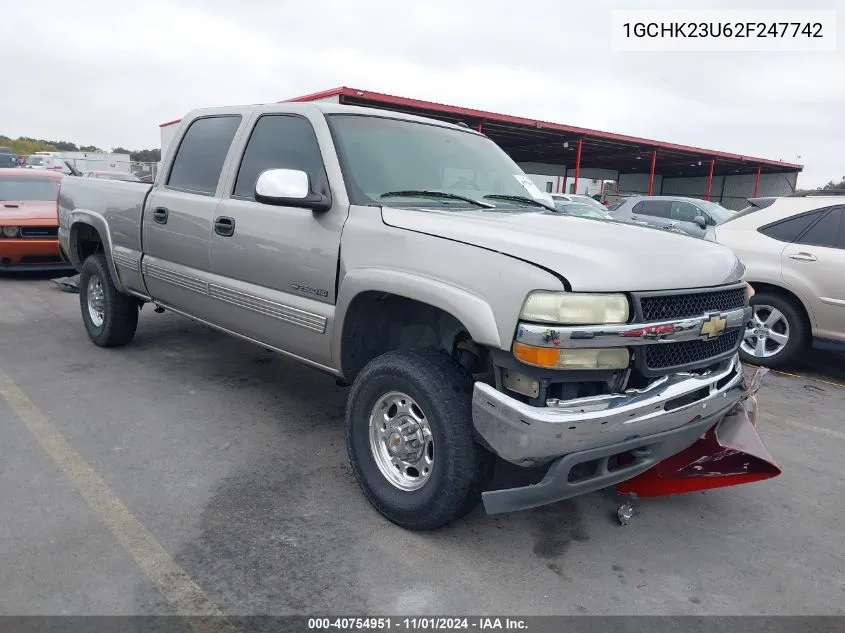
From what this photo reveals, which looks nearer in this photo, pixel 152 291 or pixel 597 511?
pixel 597 511

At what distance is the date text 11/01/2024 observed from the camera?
2.33 metres

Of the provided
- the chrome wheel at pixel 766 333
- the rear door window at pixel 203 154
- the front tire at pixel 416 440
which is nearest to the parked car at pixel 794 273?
the chrome wheel at pixel 766 333

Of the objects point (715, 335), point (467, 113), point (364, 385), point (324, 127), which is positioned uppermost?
point (467, 113)

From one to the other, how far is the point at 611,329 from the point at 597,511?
4.25 feet

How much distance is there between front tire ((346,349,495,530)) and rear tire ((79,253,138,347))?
3.22 meters

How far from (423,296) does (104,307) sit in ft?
12.8

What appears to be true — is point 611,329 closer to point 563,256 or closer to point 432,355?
point 563,256

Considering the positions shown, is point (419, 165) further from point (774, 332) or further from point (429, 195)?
point (774, 332)

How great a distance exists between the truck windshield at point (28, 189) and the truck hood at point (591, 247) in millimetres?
8720

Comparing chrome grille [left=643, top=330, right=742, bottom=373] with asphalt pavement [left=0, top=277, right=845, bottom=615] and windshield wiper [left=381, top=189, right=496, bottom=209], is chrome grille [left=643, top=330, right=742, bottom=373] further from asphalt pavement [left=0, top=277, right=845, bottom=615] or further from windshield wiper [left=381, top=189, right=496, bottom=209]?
windshield wiper [left=381, top=189, right=496, bottom=209]

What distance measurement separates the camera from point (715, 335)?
278 centimetres

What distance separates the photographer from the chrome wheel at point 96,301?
561 centimetres

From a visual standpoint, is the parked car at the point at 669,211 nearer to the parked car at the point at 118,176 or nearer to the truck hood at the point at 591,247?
the parked car at the point at 118,176

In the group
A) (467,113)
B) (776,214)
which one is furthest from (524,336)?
(467,113)
